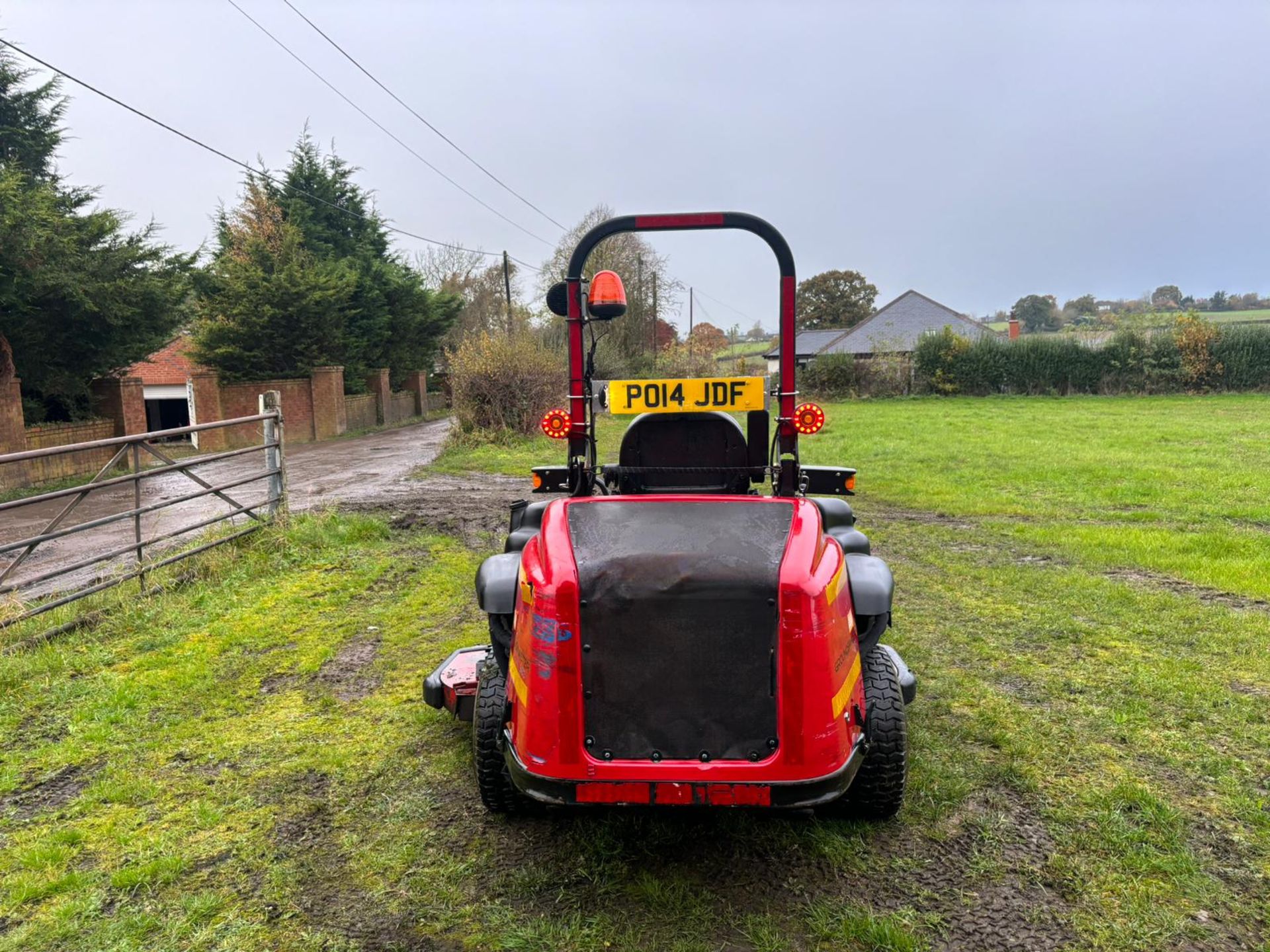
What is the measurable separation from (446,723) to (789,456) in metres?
1.98

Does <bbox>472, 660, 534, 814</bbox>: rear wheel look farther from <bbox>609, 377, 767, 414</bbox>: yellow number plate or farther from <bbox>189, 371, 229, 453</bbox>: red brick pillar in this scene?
<bbox>189, 371, 229, 453</bbox>: red brick pillar

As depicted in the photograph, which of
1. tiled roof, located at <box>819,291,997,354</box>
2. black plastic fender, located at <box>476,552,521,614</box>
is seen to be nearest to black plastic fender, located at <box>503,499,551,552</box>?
black plastic fender, located at <box>476,552,521,614</box>

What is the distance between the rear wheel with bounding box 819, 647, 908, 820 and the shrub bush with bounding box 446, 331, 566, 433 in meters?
14.8

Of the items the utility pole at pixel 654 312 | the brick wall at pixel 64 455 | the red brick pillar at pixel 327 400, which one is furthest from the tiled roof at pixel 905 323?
the brick wall at pixel 64 455

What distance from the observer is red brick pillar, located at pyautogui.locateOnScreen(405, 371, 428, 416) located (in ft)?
105

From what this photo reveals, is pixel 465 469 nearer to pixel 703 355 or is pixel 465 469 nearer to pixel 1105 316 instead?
pixel 703 355

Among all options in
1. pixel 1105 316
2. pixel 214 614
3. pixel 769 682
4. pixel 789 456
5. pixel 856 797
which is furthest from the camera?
pixel 1105 316

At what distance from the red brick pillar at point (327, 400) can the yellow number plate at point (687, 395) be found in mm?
22124

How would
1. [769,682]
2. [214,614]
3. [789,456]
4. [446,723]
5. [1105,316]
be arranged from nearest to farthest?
[769,682], [789,456], [446,723], [214,614], [1105,316]

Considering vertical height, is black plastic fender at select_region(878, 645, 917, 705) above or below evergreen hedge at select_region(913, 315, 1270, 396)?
below

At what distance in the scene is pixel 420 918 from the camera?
98.8 inches

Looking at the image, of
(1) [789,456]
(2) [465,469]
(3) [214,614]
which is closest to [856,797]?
(1) [789,456]

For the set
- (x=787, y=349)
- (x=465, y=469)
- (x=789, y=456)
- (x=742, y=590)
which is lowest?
(x=465, y=469)

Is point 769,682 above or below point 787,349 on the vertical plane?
below
